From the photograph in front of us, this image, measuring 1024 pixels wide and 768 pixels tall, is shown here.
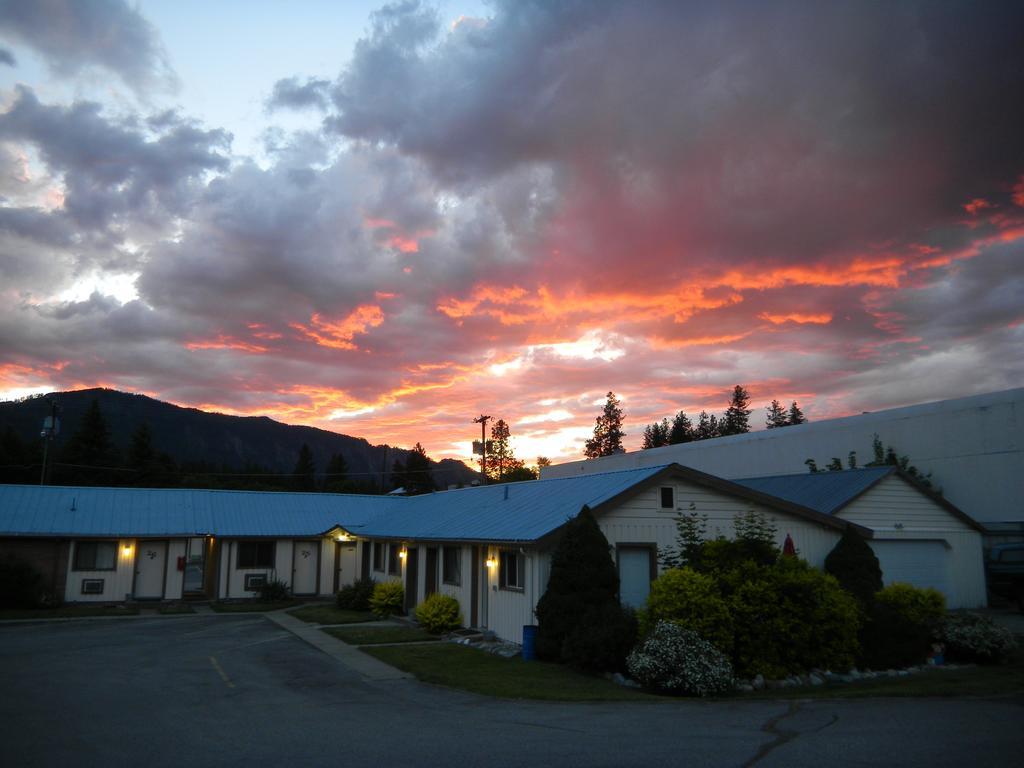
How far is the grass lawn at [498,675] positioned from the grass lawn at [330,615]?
26.9ft

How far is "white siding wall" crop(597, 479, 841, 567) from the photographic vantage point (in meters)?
20.3

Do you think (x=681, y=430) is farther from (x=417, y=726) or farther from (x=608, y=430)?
(x=417, y=726)

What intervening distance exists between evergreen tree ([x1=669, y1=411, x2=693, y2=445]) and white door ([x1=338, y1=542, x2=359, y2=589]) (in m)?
78.9

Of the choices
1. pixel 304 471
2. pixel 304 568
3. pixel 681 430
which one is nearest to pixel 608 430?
pixel 681 430

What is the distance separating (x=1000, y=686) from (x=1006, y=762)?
616 centimetres

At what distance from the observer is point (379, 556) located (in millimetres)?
34156

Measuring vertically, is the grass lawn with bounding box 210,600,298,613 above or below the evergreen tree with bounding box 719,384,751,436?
below

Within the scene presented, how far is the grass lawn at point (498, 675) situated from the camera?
46.1 feet

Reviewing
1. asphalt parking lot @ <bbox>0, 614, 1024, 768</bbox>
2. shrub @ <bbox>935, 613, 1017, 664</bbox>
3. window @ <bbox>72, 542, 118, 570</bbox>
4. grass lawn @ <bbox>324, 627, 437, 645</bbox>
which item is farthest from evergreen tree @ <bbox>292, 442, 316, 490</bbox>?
shrub @ <bbox>935, 613, 1017, 664</bbox>

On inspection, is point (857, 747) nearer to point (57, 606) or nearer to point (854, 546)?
point (854, 546)

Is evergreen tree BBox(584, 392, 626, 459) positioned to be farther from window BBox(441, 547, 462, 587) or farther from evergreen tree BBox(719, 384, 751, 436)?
window BBox(441, 547, 462, 587)

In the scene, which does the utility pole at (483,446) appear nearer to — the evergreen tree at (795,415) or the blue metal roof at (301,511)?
the blue metal roof at (301,511)

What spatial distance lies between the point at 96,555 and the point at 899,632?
32.0 m

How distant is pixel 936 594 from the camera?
62.1 feet
